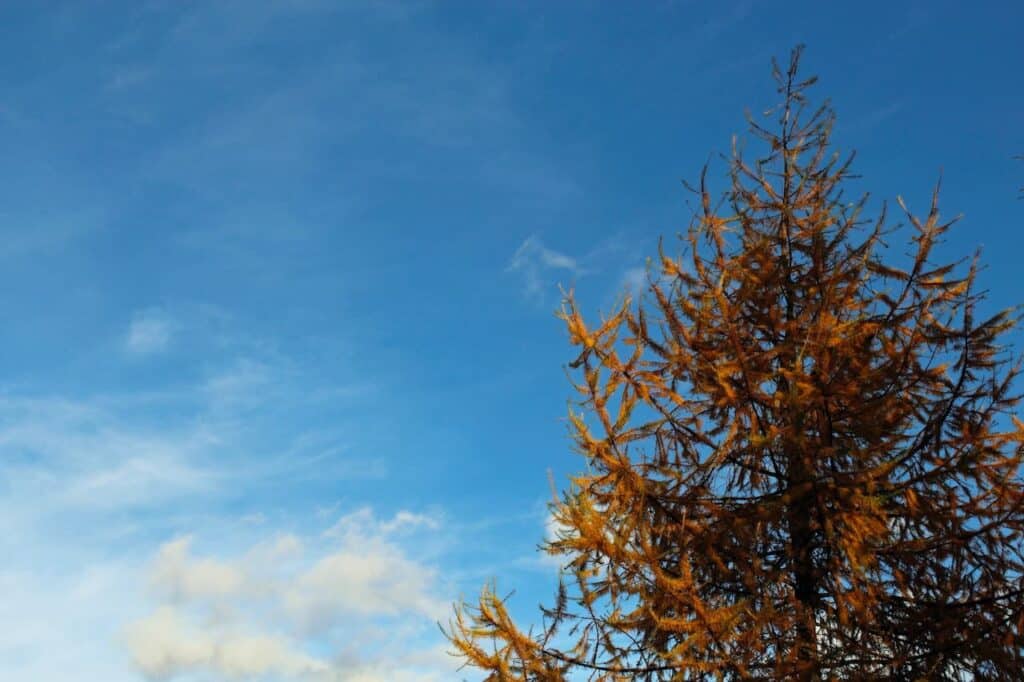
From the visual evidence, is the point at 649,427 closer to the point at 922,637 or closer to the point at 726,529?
the point at 726,529

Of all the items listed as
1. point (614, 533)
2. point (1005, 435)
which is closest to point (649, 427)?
point (614, 533)

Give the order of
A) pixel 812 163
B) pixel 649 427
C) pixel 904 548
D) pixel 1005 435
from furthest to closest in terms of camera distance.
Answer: pixel 812 163, pixel 649 427, pixel 1005 435, pixel 904 548

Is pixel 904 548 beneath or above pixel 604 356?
beneath

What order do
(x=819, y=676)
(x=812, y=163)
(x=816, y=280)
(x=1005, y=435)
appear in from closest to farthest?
(x=819, y=676), (x=1005, y=435), (x=816, y=280), (x=812, y=163)

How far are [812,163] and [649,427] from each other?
4192mm

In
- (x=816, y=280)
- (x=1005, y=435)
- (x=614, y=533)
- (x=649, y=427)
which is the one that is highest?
(x=816, y=280)

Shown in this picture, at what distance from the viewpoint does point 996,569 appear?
8156 millimetres

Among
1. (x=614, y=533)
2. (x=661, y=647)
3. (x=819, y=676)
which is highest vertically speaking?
(x=614, y=533)

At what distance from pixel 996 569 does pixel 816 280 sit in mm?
3517

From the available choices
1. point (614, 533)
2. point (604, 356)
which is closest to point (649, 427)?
point (604, 356)

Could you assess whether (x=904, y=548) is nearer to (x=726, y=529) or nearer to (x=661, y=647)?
(x=726, y=529)

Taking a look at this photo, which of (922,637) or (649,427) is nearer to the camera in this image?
(922,637)

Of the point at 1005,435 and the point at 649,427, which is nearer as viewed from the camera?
the point at 1005,435

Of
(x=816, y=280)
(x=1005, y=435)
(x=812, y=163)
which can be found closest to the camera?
(x=1005, y=435)
